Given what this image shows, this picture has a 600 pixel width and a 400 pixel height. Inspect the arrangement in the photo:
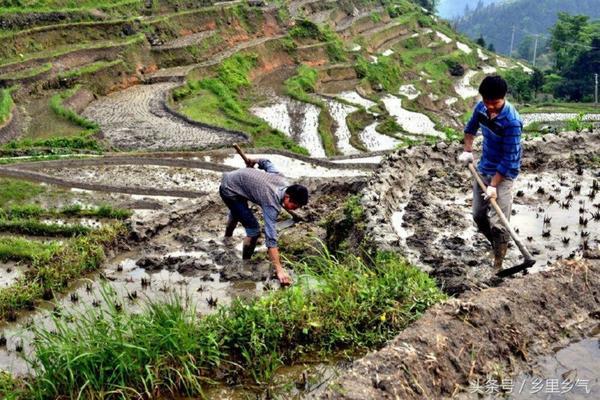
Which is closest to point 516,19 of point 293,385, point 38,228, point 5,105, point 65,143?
point 5,105

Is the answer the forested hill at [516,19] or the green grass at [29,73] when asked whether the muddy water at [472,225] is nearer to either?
the green grass at [29,73]

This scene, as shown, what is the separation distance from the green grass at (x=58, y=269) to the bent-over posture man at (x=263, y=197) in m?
1.94

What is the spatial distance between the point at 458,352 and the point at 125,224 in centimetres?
595

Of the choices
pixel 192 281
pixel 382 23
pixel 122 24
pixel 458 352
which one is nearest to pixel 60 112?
pixel 122 24

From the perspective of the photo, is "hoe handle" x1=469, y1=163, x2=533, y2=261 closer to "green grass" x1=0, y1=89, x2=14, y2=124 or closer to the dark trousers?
the dark trousers

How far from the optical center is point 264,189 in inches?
262

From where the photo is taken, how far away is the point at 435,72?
48688 millimetres

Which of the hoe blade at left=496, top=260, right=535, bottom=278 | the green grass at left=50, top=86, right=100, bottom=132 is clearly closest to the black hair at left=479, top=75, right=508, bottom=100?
the hoe blade at left=496, top=260, right=535, bottom=278

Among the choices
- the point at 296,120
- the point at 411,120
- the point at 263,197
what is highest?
the point at 263,197

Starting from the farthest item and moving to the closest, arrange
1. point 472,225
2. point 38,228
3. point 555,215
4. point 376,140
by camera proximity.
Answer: point 376,140 < point 38,228 < point 555,215 < point 472,225

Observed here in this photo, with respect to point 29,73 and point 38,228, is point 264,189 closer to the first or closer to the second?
point 38,228

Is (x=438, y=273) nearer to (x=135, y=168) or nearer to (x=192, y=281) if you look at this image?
(x=192, y=281)

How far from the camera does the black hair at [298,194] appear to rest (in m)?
6.15

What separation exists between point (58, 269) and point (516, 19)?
486 feet
